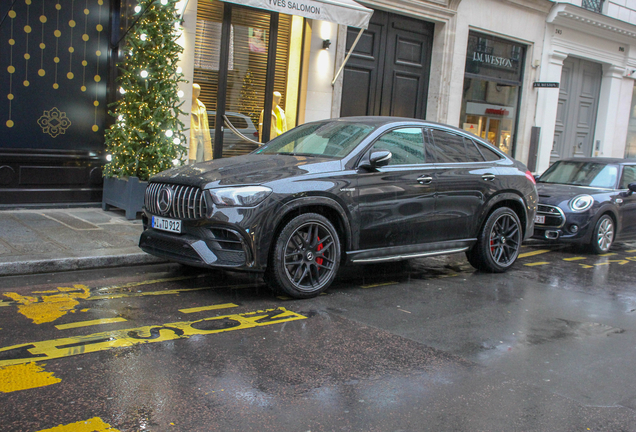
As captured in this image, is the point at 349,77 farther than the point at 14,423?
Yes

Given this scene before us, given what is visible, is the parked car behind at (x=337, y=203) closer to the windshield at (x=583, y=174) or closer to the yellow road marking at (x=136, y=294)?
the yellow road marking at (x=136, y=294)

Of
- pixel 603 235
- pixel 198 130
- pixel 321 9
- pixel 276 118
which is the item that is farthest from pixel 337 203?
pixel 276 118

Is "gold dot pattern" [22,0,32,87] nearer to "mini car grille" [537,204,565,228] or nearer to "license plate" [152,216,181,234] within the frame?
"license plate" [152,216,181,234]

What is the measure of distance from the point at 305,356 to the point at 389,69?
448 inches

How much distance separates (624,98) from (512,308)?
18720 millimetres

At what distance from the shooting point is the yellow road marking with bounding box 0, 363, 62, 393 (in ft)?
11.6

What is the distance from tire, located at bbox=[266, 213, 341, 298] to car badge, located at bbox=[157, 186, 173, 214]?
108 centimetres

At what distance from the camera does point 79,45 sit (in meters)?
10.0

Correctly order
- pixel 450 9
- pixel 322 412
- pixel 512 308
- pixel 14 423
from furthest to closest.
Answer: pixel 450 9
pixel 512 308
pixel 322 412
pixel 14 423

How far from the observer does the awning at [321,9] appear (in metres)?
9.76

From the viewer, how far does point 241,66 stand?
1214 centimetres

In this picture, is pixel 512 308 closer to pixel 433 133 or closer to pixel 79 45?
pixel 433 133

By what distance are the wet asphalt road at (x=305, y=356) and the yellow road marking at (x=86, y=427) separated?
1 centimetres

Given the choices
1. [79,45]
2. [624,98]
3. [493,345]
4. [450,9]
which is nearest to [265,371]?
[493,345]
